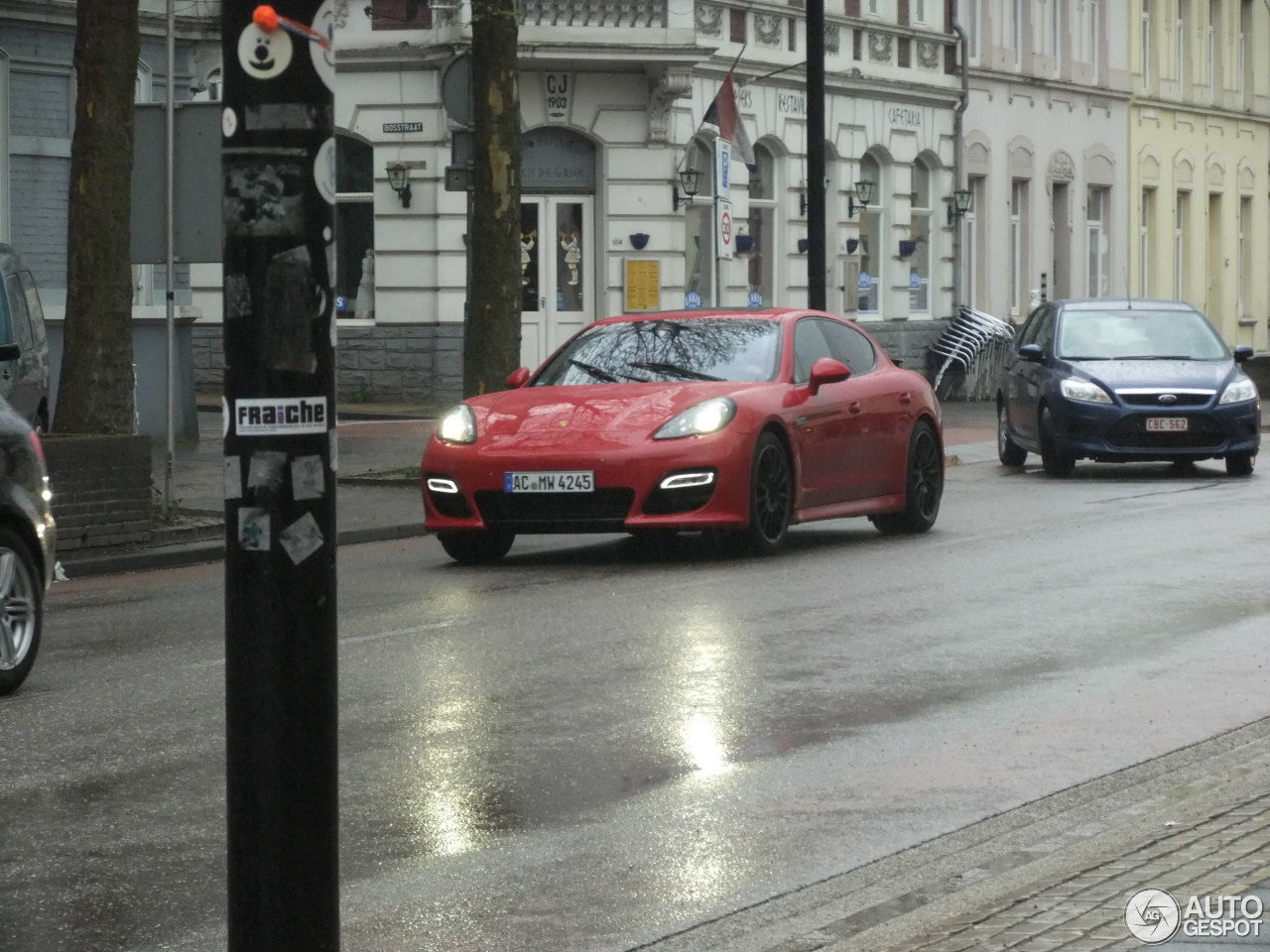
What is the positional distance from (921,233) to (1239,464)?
73.1ft

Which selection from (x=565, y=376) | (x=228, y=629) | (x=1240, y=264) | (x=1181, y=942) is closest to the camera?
(x=228, y=629)

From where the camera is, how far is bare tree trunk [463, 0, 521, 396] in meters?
20.8

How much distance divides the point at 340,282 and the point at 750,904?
99.0ft

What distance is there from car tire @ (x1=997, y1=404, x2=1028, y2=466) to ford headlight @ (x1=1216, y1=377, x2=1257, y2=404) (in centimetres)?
271

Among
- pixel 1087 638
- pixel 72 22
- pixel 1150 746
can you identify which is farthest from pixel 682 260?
pixel 1150 746

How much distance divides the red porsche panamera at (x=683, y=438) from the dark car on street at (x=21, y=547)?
4418 millimetres

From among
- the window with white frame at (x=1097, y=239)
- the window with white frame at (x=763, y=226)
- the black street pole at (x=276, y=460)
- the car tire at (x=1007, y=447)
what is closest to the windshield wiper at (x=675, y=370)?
the car tire at (x=1007, y=447)

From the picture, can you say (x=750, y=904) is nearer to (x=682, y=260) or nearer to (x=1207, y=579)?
(x=1207, y=579)

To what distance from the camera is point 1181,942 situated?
5145mm

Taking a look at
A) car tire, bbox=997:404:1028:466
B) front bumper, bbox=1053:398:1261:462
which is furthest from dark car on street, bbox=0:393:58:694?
car tire, bbox=997:404:1028:466

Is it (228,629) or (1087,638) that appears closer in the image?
(228,629)

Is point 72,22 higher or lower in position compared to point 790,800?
higher

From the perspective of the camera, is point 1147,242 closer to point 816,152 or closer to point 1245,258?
point 1245,258

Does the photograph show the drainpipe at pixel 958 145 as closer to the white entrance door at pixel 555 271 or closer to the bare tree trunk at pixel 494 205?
the white entrance door at pixel 555 271
